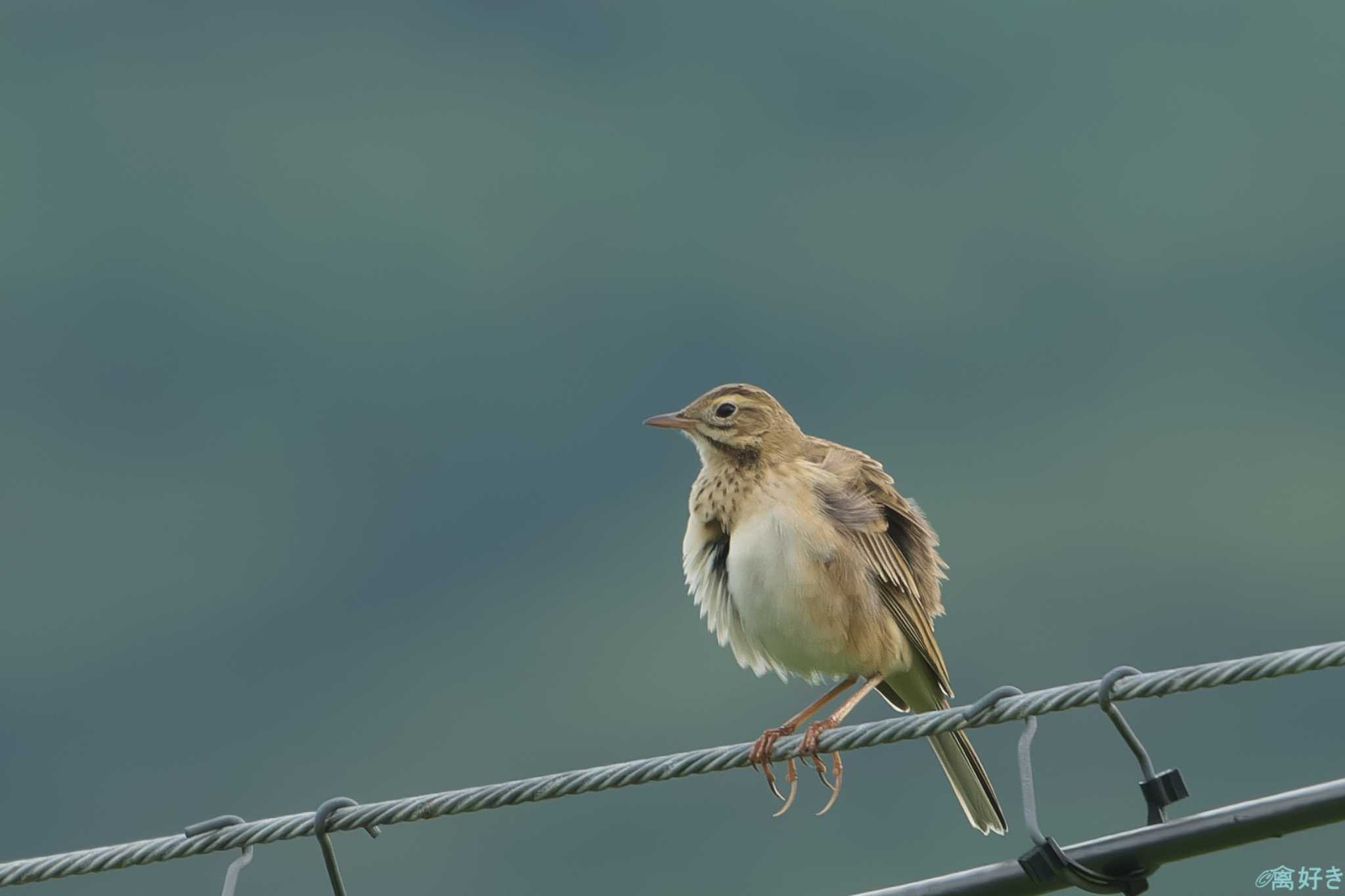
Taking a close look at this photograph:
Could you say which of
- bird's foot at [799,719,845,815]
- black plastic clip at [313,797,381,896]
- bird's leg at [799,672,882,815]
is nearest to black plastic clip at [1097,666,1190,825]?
bird's leg at [799,672,882,815]

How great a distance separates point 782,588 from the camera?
777 cm

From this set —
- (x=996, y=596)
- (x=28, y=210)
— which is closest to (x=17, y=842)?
(x=996, y=596)

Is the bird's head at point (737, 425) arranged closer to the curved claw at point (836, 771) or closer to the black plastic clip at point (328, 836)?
the curved claw at point (836, 771)

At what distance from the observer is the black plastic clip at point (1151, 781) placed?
5.09 meters

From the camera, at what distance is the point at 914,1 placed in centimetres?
18262

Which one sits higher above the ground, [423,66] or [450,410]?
[423,66]

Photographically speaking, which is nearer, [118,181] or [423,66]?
[118,181]

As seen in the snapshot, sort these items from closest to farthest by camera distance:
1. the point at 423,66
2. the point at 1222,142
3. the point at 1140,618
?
the point at 1140,618 < the point at 1222,142 < the point at 423,66

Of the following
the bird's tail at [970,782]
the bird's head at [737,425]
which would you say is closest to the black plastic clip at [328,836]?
the bird's tail at [970,782]

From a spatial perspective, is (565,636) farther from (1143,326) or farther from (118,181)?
(118,181)

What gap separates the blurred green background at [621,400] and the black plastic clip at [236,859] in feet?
199

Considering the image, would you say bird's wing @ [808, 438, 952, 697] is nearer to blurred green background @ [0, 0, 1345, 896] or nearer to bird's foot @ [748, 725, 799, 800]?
bird's foot @ [748, 725, 799, 800]

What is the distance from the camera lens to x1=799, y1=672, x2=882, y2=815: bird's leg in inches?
273

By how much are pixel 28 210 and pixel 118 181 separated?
14.5 metres
